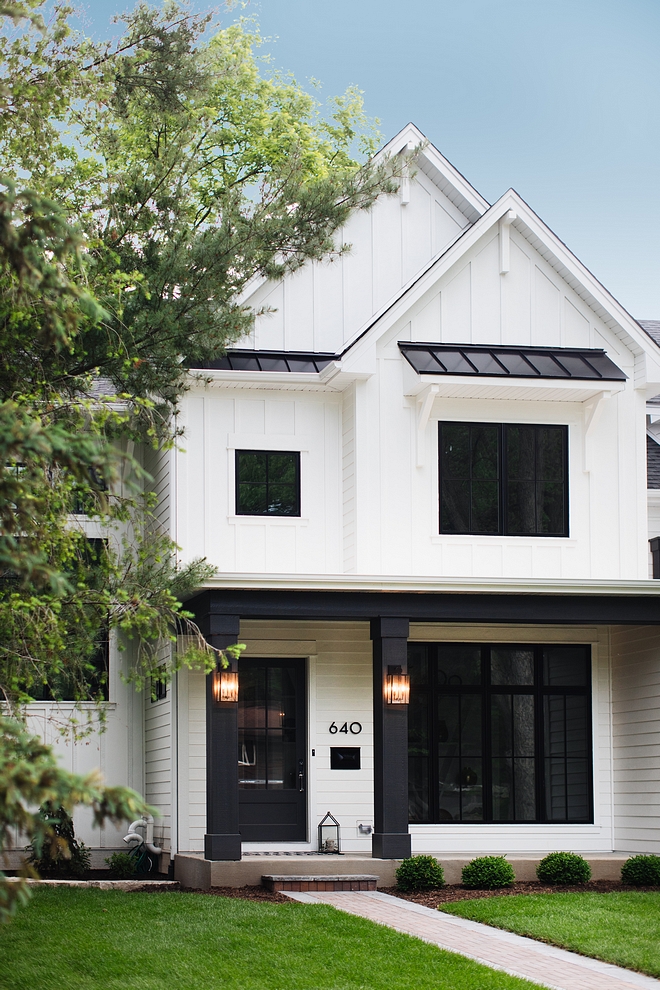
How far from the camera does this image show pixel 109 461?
548cm

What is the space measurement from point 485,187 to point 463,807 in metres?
54.4

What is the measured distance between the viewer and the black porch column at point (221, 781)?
12.9 metres

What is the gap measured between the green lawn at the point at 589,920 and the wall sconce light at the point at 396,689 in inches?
103

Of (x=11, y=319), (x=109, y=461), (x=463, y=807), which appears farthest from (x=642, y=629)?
(x=109, y=461)

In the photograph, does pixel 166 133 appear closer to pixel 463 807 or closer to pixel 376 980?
pixel 376 980

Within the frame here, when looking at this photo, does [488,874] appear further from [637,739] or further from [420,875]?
[637,739]

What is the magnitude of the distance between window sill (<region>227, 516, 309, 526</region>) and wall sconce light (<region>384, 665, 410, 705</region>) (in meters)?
2.36

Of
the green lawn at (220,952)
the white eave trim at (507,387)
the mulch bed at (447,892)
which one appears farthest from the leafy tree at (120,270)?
the white eave trim at (507,387)

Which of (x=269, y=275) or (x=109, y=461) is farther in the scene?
(x=269, y=275)

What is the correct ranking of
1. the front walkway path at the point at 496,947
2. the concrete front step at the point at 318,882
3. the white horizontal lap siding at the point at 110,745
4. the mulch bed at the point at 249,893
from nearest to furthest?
the front walkway path at the point at 496,947
the mulch bed at the point at 249,893
the concrete front step at the point at 318,882
the white horizontal lap siding at the point at 110,745

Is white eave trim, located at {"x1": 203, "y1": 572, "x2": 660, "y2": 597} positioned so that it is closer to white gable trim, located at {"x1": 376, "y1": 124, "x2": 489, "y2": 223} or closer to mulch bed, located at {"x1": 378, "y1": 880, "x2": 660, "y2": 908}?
mulch bed, located at {"x1": 378, "y1": 880, "x2": 660, "y2": 908}

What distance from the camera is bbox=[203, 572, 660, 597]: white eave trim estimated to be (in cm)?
1338

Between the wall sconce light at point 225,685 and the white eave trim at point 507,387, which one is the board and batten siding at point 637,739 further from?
the wall sconce light at point 225,685

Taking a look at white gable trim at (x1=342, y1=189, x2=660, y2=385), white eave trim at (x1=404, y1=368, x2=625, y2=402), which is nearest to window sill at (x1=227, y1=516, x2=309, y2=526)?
white eave trim at (x1=404, y1=368, x2=625, y2=402)
